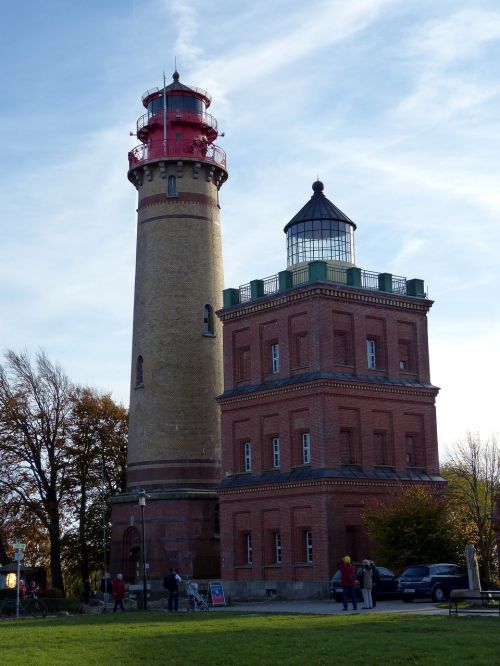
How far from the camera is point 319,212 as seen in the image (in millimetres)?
52094

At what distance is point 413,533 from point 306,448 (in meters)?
6.92

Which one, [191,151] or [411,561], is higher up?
[191,151]


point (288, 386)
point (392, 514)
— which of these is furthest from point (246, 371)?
point (392, 514)

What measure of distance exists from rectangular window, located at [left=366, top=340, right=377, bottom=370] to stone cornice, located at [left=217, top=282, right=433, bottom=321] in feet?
6.43

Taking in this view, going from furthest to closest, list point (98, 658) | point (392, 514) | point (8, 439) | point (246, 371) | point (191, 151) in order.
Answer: point (8, 439)
point (191, 151)
point (246, 371)
point (392, 514)
point (98, 658)

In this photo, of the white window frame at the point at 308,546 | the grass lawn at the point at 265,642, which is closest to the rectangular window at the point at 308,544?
the white window frame at the point at 308,546

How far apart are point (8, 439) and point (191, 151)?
20.1 meters

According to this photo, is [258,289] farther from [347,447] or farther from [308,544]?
[308,544]

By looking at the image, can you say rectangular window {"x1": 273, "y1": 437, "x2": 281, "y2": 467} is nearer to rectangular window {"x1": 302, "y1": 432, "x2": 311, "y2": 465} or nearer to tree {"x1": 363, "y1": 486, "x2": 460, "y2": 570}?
rectangular window {"x1": 302, "y1": 432, "x2": 311, "y2": 465}

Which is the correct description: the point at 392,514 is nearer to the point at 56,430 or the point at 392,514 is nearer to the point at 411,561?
the point at 411,561

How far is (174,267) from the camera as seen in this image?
5503cm

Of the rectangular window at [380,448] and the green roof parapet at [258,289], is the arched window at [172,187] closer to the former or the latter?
the green roof parapet at [258,289]

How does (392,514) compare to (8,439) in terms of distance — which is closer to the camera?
(392,514)

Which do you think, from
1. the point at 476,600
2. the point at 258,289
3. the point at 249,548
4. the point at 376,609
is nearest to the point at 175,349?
the point at 258,289
